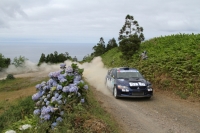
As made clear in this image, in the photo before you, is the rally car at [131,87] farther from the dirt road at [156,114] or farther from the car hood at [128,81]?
the dirt road at [156,114]

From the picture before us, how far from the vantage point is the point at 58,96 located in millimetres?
7332

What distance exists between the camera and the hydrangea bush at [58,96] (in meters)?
6.77

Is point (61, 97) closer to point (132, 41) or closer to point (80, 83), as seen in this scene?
point (80, 83)

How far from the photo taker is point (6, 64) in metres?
50.2

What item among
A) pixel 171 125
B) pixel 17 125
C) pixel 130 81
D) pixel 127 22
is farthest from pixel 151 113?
pixel 127 22

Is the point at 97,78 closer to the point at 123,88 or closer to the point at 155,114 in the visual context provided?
the point at 123,88

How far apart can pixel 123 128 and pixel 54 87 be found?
253 centimetres

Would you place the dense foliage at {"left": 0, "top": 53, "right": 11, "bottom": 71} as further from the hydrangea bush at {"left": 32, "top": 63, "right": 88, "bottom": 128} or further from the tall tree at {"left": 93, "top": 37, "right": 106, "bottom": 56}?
the hydrangea bush at {"left": 32, "top": 63, "right": 88, "bottom": 128}

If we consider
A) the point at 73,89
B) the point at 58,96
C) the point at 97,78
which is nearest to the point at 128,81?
the point at 73,89

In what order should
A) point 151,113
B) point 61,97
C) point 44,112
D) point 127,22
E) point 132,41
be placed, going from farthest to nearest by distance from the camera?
point 127,22
point 132,41
point 151,113
point 61,97
point 44,112

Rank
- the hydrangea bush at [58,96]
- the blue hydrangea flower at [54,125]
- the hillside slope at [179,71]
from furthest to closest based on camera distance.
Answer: the hillside slope at [179,71] → the hydrangea bush at [58,96] → the blue hydrangea flower at [54,125]

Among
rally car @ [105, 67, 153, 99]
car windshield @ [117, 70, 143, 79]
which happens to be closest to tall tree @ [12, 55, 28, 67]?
car windshield @ [117, 70, 143, 79]

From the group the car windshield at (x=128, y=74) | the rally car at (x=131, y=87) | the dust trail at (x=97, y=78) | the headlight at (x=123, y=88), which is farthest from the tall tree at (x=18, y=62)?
the headlight at (x=123, y=88)

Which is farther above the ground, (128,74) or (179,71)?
(179,71)
